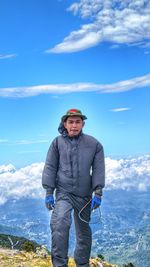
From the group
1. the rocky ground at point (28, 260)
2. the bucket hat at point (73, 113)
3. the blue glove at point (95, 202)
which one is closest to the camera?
the blue glove at point (95, 202)

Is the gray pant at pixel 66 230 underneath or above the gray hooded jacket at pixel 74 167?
underneath

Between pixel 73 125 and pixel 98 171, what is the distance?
56.1 inches

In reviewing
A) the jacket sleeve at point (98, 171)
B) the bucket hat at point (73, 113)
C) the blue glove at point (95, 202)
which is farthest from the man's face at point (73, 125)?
the blue glove at point (95, 202)

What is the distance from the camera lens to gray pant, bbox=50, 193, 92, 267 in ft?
41.3

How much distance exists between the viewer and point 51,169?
43.3 feet

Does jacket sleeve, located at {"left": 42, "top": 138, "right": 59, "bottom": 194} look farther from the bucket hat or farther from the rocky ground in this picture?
the rocky ground

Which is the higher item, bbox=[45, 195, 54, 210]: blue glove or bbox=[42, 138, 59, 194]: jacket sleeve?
bbox=[42, 138, 59, 194]: jacket sleeve

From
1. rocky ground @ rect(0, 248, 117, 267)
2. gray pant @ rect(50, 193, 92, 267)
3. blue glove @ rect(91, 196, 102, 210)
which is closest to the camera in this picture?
gray pant @ rect(50, 193, 92, 267)

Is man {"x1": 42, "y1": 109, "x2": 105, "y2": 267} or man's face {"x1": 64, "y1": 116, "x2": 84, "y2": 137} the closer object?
man {"x1": 42, "y1": 109, "x2": 105, "y2": 267}

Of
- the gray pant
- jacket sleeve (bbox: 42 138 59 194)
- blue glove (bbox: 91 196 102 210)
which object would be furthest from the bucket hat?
blue glove (bbox: 91 196 102 210)

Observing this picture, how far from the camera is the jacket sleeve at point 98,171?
517 inches

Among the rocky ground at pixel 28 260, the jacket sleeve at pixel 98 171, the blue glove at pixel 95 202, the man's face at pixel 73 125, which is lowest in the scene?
the rocky ground at pixel 28 260

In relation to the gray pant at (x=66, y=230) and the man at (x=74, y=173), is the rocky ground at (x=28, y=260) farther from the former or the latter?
the man at (x=74, y=173)

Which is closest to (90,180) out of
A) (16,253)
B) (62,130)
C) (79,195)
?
(79,195)
